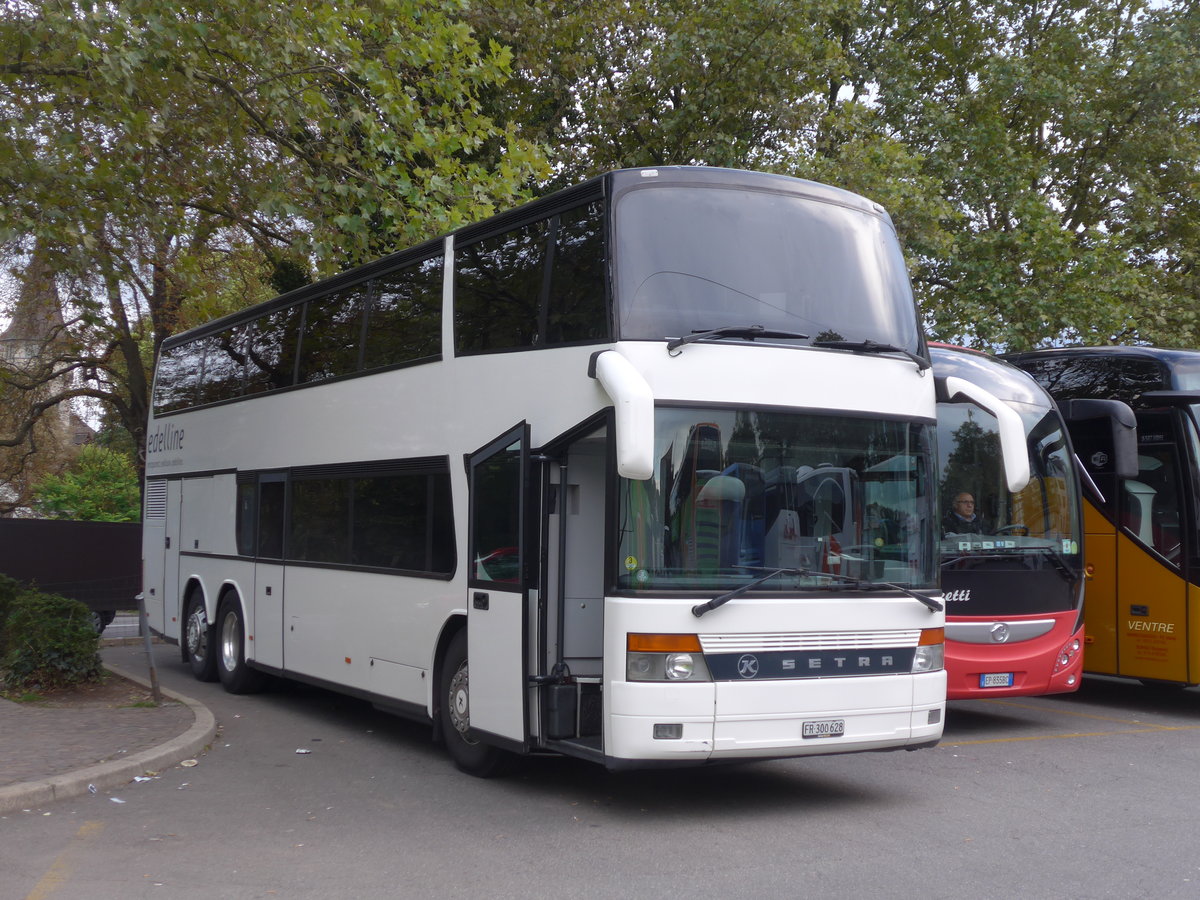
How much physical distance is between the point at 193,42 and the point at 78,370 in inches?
934

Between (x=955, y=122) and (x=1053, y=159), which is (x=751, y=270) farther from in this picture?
(x=1053, y=159)

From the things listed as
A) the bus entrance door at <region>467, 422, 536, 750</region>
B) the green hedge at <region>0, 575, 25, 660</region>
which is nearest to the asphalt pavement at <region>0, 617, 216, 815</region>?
the bus entrance door at <region>467, 422, 536, 750</region>

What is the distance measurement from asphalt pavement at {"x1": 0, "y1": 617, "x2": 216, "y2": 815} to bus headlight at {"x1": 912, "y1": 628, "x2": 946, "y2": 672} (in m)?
5.44

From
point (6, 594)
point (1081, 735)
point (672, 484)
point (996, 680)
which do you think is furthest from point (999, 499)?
point (6, 594)

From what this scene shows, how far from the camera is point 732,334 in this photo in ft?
25.6

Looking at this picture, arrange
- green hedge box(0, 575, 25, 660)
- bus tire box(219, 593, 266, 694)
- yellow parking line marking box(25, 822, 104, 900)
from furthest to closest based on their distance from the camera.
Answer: green hedge box(0, 575, 25, 660), bus tire box(219, 593, 266, 694), yellow parking line marking box(25, 822, 104, 900)

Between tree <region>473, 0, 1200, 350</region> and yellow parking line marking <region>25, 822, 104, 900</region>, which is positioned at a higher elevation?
tree <region>473, 0, 1200, 350</region>

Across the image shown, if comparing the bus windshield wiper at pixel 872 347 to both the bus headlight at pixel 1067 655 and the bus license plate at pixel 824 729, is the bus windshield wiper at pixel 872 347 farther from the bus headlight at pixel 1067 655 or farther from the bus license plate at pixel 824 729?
the bus headlight at pixel 1067 655

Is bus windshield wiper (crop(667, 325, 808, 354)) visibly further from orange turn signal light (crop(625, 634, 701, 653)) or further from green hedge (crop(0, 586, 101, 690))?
green hedge (crop(0, 586, 101, 690))

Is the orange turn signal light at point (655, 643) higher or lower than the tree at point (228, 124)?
lower

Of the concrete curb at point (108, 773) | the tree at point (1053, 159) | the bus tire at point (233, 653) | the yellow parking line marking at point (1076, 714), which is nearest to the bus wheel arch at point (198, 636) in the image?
the bus tire at point (233, 653)

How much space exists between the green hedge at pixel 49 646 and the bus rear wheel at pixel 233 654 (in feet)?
5.78

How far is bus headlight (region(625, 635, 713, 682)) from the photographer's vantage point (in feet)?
24.2

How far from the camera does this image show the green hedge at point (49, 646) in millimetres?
12086
